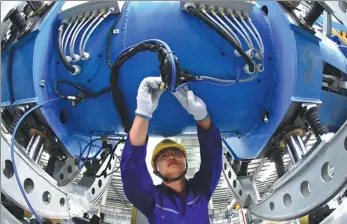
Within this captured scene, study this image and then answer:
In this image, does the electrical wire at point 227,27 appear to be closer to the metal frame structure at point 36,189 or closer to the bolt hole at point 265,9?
the bolt hole at point 265,9

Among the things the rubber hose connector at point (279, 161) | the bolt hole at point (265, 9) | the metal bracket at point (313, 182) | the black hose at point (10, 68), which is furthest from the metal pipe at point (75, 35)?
the rubber hose connector at point (279, 161)

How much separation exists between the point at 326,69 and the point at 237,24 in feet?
3.52

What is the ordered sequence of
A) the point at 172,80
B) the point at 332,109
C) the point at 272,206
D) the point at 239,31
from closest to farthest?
the point at 172,80
the point at 239,31
the point at 272,206
the point at 332,109

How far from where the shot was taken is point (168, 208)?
227cm

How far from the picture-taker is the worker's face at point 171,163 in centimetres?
236

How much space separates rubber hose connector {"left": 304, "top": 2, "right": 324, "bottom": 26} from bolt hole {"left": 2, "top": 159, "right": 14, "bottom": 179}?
1.93 m

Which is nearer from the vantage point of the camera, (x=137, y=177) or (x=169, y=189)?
(x=137, y=177)

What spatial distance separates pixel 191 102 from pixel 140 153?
43cm

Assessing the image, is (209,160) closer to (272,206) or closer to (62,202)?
(272,206)

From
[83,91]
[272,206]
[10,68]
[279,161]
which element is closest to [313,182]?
[272,206]

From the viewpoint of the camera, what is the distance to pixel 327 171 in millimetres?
1943

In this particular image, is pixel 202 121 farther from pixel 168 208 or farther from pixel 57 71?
Answer: pixel 57 71

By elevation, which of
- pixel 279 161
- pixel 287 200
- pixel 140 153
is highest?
pixel 140 153

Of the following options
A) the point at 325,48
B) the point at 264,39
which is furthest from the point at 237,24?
the point at 325,48
